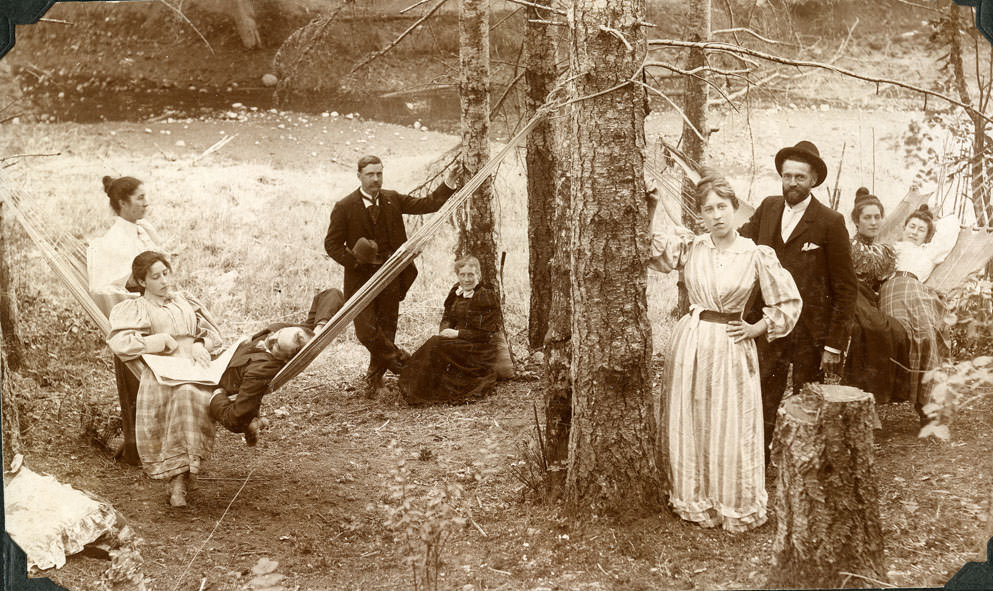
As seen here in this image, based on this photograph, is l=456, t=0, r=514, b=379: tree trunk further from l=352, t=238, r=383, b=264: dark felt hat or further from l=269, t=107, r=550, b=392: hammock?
l=352, t=238, r=383, b=264: dark felt hat

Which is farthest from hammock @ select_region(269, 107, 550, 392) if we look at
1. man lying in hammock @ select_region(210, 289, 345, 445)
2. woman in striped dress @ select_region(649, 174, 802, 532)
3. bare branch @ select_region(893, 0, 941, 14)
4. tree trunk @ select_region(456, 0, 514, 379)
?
bare branch @ select_region(893, 0, 941, 14)

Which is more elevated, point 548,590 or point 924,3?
point 924,3

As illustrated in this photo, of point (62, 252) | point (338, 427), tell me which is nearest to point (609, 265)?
point (338, 427)

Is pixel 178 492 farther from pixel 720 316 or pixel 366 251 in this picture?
pixel 720 316

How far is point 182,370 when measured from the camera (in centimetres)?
415

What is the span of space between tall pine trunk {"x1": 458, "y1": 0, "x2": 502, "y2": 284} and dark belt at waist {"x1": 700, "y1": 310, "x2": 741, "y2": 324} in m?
1.35

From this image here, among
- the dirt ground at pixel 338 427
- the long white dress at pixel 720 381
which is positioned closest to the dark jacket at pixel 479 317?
the dirt ground at pixel 338 427

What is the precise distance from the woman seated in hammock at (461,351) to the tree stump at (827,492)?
169 centimetres

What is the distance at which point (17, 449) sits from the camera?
4.21 metres

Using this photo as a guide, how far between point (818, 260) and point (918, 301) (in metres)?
0.66

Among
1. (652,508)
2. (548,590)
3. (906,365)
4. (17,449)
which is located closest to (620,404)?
(652,508)

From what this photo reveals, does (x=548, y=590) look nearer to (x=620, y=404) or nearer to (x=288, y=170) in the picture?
(x=620, y=404)

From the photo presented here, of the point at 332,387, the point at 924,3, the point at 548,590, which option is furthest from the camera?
the point at 332,387

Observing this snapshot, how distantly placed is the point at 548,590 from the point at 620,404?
90 centimetres
